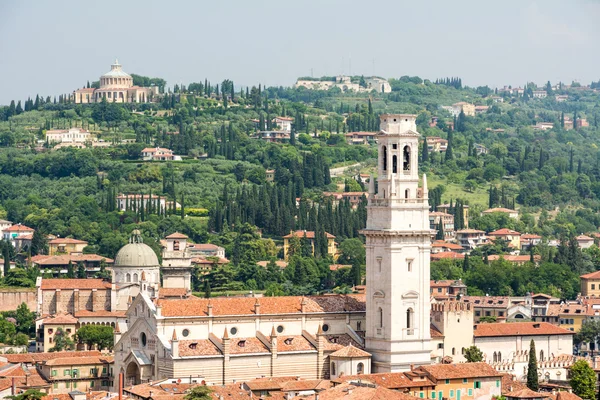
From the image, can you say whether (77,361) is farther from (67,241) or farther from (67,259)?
(67,241)

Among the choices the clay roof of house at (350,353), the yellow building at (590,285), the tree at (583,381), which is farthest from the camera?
the yellow building at (590,285)

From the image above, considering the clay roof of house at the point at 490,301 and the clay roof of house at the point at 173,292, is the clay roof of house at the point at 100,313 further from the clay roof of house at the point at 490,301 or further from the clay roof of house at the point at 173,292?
the clay roof of house at the point at 490,301

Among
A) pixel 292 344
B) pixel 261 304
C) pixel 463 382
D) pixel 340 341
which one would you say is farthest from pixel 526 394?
pixel 261 304

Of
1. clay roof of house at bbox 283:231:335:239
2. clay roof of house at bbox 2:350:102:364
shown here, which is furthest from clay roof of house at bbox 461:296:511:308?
clay roof of house at bbox 2:350:102:364

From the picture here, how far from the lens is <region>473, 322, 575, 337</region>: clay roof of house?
76400mm

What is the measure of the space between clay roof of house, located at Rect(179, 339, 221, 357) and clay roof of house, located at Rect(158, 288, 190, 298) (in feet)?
83.3

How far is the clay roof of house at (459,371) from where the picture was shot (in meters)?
63.5

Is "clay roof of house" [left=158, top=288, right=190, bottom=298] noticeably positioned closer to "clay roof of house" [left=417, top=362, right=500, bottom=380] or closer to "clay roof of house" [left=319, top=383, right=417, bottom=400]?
"clay roof of house" [left=417, top=362, right=500, bottom=380]

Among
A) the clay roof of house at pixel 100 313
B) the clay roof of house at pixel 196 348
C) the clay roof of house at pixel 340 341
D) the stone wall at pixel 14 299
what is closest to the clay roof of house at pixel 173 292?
the clay roof of house at pixel 100 313

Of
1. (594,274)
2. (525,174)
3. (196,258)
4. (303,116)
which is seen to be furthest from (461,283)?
(303,116)

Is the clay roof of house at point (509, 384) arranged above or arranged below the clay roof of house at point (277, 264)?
below

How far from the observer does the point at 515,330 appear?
77.9 m

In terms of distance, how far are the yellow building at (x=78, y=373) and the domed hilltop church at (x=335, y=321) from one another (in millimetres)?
2293

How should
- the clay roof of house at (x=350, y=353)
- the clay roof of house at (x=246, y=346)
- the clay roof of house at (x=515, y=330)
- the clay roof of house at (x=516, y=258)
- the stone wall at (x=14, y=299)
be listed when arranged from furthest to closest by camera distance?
the clay roof of house at (x=516, y=258) → the stone wall at (x=14, y=299) → the clay roof of house at (x=515, y=330) → the clay roof of house at (x=350, y=353) → the clay roof of house at (x=246, y=346)
